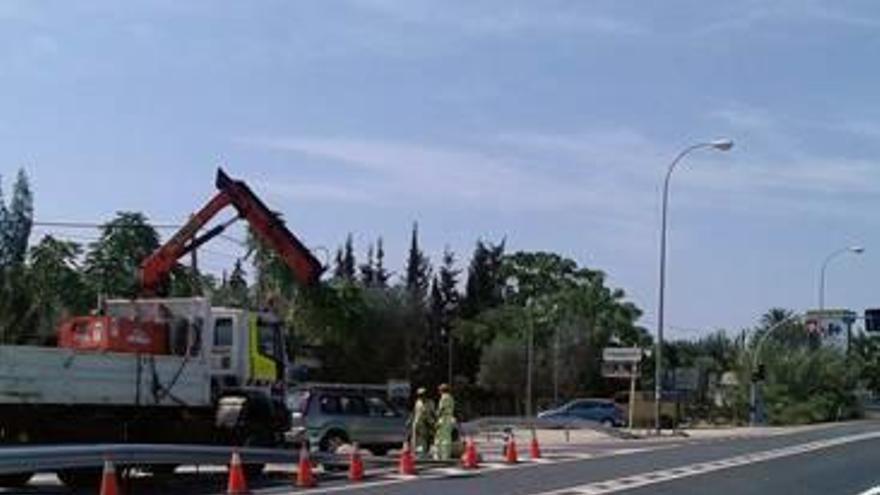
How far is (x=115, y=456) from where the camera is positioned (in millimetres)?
21438

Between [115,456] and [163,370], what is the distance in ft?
12.5

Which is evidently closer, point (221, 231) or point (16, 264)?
point (221, 231)

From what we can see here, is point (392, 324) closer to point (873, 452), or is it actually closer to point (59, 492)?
point (873, 452)

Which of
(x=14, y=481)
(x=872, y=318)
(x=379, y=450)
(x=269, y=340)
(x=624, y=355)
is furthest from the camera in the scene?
(x=872, y=318)

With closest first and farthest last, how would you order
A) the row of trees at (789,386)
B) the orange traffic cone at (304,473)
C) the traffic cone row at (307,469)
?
1. the traffic cone row at (307,469)
2. the orange traffic cone at (304,473)
3. the row of trees at (789,386)

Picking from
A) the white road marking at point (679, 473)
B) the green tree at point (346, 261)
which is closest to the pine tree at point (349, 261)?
the green tree at point (346, 261)

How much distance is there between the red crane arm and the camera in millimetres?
29719

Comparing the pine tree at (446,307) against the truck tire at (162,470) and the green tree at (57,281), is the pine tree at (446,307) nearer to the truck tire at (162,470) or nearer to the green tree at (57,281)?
the green tree at (57,281)

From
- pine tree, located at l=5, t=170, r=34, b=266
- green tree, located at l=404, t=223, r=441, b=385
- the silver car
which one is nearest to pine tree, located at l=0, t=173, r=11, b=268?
pine tree, located at l=5, t=170, r=34, b=266

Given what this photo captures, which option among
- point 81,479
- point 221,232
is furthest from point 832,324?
point 81,479

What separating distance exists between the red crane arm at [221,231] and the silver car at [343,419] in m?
2.97

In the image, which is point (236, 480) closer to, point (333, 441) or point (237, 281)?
point (333, 441)

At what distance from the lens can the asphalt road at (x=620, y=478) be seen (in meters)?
23.6

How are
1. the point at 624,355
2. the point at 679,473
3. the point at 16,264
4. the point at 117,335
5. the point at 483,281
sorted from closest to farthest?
the point at 117,335
the point at 679,473
the point at 624,355
the point at 16,264
the point at 483,281
